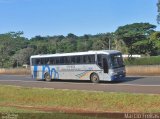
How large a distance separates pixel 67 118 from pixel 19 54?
8040cm

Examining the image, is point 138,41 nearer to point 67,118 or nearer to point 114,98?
point 114,98

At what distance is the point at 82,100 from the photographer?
882 inches

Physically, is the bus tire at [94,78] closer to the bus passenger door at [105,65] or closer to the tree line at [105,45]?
the bus passenger door at [105,65]

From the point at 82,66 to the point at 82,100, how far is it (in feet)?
32.9

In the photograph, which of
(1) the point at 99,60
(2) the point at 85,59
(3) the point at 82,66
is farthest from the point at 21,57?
(1) the point at 99,60

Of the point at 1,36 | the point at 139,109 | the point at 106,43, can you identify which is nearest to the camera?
the point at 139,109

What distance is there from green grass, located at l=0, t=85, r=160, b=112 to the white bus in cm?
554

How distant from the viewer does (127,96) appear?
21031mm

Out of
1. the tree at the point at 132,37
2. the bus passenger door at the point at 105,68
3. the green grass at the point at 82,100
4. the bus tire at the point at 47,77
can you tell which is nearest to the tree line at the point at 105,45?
the tree at the point at 132,37

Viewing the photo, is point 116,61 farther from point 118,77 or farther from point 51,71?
point 51,71

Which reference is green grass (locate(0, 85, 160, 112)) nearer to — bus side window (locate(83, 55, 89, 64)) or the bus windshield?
bus side window (locate(83, 55, 89, 64))

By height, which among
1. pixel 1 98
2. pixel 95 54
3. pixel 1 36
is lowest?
pixel 1 98

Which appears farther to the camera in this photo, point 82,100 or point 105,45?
point 105,45

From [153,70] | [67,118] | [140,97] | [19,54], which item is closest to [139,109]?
[140,97]
